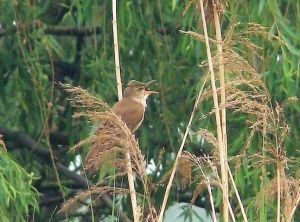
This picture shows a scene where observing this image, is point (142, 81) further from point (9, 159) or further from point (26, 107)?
point (9, 159)

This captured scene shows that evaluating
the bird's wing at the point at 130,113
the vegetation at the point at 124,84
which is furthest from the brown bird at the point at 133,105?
the vegetation at the point at 124,84

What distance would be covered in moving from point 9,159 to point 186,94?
6.52ft

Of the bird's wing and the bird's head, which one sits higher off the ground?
the bird's head

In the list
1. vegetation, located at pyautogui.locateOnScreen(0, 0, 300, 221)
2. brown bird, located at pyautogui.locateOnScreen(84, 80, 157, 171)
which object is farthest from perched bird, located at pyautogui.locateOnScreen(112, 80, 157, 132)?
vegetation, located at pyautogui.locateOnScreen(0, 0, 300, 221)

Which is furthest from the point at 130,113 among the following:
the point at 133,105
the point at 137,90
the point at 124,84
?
the point at 124,84

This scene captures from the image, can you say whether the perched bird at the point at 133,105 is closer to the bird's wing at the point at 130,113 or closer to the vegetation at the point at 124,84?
the bird's wing at the point at 130,113

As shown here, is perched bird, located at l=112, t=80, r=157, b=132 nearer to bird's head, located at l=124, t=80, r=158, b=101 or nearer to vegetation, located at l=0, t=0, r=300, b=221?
bird's head, located at l=124, t=80, r=158, b=101

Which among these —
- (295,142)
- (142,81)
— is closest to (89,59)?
(142,81)

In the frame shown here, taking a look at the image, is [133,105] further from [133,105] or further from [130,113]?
[130,113]

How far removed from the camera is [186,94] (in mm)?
8102

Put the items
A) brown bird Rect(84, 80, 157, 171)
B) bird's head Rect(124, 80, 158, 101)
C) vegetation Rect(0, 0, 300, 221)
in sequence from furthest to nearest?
1. bird's head Rect(124, 80, 158, 101)
2. brown bird Rect(84, 80, 157, 171)
3. vegetation Rect(0, 0, 300, 221)

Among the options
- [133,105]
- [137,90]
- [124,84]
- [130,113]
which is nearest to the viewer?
[130,113]

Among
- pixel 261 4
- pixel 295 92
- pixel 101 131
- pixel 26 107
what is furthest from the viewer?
pixel 26 107

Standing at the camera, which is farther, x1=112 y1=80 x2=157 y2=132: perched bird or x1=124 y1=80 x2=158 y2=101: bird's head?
x1=124 y1=80 x2=158 y2=101: bird's head
